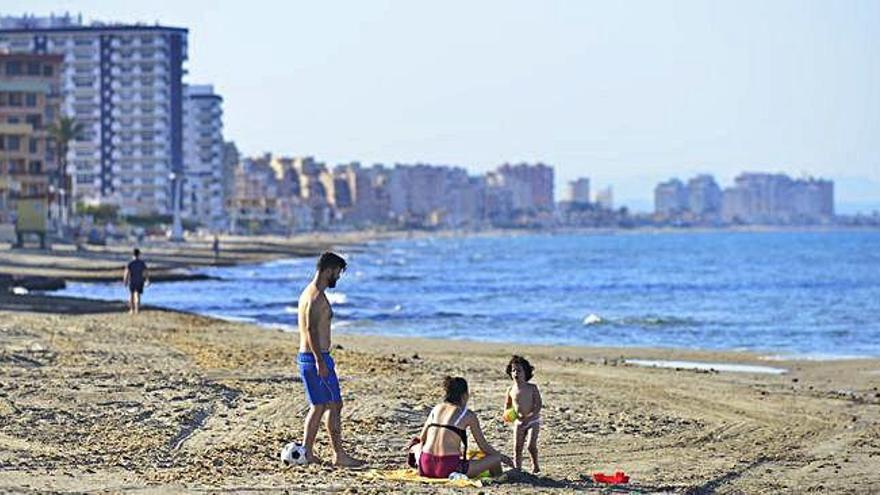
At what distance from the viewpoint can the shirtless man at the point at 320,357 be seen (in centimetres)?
1290

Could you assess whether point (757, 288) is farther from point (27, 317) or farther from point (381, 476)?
point (381, 476)

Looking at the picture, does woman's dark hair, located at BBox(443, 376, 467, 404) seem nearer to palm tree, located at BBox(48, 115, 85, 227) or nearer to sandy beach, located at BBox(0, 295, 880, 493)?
sandy beach, located at BBox(0, 295, 880, 493)

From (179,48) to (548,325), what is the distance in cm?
13738

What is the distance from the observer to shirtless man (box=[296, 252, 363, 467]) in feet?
42.3

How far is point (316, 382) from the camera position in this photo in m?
13.1

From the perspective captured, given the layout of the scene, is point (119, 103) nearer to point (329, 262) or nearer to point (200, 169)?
point (200, 169)

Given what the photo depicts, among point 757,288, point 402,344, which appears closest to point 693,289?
point 757,288

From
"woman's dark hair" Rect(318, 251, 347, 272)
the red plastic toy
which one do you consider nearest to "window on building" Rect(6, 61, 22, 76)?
"woman's dark hair" Rect(318, 251, 347, 272)

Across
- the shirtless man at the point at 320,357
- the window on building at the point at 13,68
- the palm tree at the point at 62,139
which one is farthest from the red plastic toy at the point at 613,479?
the window on building at the point at 13,68

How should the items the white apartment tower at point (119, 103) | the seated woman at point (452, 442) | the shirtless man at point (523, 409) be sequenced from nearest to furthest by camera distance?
the seated woman at point (452, 442), the shirtless man at point (523, 409), the white apartment tower at point (119, 103)

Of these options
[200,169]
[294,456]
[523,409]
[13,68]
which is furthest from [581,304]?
[200,169]

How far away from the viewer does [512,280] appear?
78.7m

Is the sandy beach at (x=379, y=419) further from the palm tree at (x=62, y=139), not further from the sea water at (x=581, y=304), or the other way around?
the palm tree at (x=62, y=139)

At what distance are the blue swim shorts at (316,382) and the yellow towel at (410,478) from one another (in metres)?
0.71
